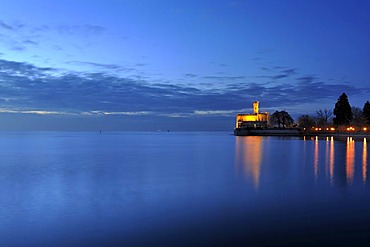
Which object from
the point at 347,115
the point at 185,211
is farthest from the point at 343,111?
the point at 185,211

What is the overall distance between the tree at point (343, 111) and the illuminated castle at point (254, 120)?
4273 cm

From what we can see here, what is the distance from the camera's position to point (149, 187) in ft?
63.7

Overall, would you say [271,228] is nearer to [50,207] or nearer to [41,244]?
[41,244]

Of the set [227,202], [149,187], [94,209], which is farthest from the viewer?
[149,187]

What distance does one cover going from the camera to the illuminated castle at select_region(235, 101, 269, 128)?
527 feet

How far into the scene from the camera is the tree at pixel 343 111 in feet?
379

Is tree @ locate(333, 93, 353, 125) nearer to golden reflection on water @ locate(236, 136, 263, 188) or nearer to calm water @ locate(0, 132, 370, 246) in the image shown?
golden reflection on water @ locate(236, 136, 263, 188)

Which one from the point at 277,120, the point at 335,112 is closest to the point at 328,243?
the point at 335,112

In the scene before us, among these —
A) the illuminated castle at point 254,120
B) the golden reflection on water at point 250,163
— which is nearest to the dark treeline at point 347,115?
the illuminated castle at point 254,120

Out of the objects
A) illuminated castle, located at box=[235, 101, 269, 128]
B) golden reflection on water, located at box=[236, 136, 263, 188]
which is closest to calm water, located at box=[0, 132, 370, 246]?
golden reflection on water, located at box=[236, 136, 263, 188]

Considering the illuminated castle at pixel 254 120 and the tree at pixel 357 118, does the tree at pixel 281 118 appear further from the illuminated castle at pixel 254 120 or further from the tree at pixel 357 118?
the tree at pixel 357 118

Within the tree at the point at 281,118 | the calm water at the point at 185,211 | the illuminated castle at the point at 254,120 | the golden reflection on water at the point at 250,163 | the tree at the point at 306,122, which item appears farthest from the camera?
the tree at the point at 281,118

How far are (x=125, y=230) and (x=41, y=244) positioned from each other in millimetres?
2382

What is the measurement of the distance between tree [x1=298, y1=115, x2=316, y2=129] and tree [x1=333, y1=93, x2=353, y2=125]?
1325 inches
